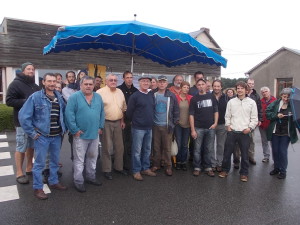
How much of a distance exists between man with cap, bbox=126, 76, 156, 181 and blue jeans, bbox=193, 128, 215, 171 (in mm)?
1018

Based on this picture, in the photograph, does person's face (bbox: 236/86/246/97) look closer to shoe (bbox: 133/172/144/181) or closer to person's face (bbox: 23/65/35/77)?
shoe (bbox: 133/172/144/181)

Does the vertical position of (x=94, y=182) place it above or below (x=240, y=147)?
below

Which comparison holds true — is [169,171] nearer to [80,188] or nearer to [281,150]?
[80,188]

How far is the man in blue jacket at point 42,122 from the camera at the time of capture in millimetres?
3631

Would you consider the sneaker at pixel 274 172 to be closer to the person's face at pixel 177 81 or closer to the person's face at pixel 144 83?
the person's face at pixel 177 81

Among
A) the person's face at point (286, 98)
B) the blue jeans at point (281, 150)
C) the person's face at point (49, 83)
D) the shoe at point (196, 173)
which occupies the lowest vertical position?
the shoe at point (196, 173)

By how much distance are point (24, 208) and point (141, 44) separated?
4.49 m

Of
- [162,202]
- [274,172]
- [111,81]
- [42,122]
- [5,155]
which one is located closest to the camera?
[42,122]

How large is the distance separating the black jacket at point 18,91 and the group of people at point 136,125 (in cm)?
1

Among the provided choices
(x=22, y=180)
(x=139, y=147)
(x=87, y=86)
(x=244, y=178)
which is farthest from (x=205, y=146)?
→ (x=22, y=180)

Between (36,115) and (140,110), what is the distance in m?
1.77

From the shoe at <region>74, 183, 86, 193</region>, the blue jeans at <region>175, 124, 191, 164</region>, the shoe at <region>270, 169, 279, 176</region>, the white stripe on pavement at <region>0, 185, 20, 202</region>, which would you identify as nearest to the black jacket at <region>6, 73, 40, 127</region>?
the white stripe on pavement at <region>0, 185, 20, 202</region>

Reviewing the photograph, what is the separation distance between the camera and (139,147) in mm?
4691

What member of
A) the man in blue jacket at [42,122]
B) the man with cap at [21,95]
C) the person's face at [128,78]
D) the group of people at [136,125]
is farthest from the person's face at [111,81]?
the man with cap at [21,95]
